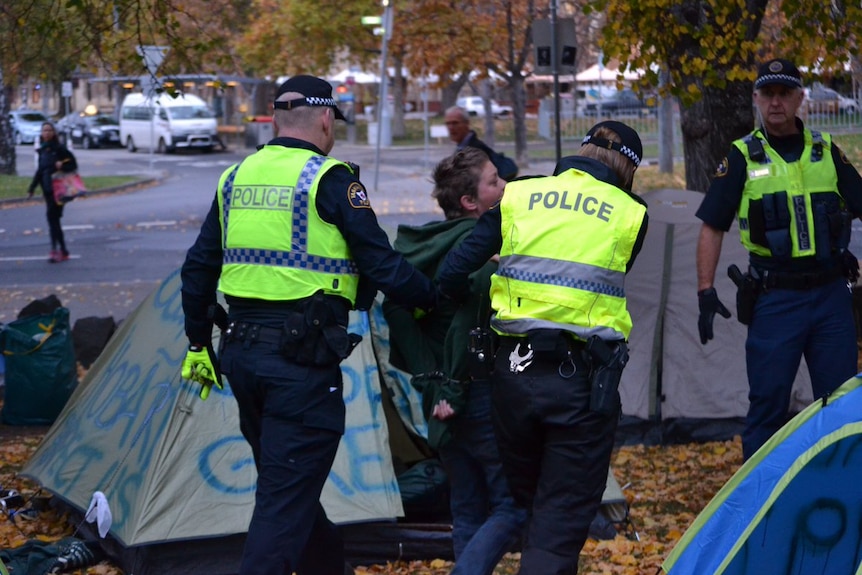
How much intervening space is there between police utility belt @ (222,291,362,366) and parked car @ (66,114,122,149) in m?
42.2

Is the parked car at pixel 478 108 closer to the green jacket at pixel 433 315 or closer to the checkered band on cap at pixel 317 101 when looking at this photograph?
the green jacket at pixel 433 315

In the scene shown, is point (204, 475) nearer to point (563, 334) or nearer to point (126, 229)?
point (563, 334)

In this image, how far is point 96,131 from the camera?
44.2 m

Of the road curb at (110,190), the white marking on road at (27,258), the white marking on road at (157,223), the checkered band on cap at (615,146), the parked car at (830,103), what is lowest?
the white marking on road at (27,258)

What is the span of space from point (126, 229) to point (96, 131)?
85.6 feet

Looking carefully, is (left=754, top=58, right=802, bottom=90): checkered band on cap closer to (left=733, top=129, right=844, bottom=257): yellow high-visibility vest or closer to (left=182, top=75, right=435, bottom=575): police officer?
(left=733, top=129, right=844, bottom=257): yellow high-visibility vest

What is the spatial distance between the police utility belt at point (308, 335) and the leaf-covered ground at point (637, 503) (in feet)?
5.46

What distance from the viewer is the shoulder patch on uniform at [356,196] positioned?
371cm

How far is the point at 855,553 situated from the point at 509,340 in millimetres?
1166

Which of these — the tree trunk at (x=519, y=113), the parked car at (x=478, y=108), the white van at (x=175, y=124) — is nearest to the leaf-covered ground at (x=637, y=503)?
the tree trunk at (x=519, y=113)

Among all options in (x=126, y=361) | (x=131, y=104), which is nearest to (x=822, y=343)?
(x=126, y=361)

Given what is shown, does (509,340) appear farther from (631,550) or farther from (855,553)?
(631,550)

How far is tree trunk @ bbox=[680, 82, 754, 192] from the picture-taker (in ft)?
26.6

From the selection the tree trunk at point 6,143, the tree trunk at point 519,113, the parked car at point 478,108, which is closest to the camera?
the tree trunk at point 519,113
